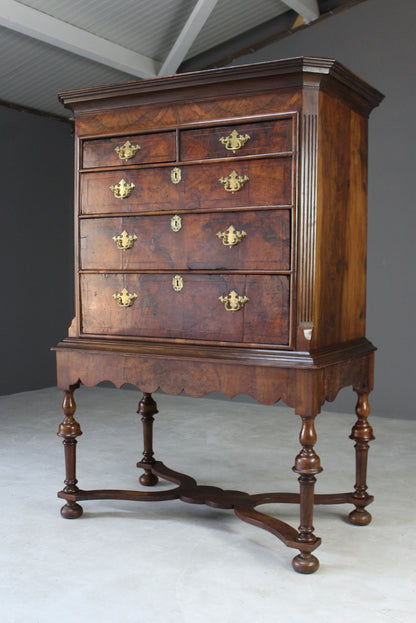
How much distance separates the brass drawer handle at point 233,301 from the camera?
283 cm

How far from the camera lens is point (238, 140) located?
283 centimetres

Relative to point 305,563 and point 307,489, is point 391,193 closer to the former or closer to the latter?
point 307,489

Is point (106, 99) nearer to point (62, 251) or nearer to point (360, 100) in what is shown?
point (360, 100)

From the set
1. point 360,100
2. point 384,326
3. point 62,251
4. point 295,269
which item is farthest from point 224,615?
point 62,251

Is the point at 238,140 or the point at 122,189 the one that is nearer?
the point at 238,140

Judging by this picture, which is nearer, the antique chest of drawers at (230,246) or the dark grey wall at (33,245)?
the antique chest of drawers at (230,246)

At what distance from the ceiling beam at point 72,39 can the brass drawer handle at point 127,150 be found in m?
2.99

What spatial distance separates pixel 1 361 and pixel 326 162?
534cm

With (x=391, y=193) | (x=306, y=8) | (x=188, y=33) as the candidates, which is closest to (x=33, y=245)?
(x=188, y=33)

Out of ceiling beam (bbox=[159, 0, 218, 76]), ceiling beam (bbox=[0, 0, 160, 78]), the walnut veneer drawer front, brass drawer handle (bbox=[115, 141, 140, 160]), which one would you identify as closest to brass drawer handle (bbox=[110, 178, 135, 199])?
brass drawer handle (bbox=[115, 141, 140, 160])

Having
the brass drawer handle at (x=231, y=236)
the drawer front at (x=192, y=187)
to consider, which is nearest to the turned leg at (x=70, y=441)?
the drawer front at (x=192, y=187)

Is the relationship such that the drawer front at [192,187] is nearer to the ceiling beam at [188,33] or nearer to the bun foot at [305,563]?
the bun foot at [305,563]

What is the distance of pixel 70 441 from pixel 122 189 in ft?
4.06

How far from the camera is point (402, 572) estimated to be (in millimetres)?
2699
